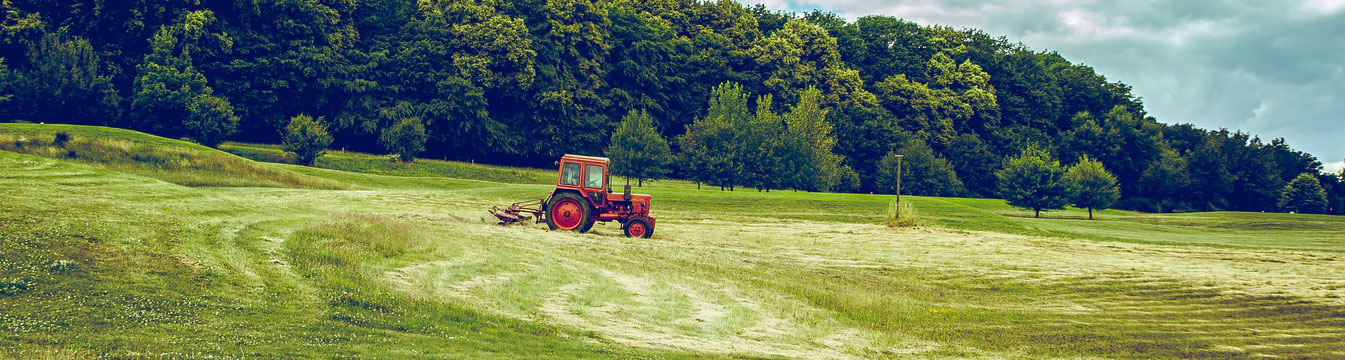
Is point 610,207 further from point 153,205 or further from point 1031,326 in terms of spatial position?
point 1031,326

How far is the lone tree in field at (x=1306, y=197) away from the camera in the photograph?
64.7 metres

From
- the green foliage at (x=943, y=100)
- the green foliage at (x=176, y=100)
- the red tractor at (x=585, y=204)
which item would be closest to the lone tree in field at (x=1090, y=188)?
the green foliage at (x=943, y=100)

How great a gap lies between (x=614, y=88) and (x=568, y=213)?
48021 millimetres

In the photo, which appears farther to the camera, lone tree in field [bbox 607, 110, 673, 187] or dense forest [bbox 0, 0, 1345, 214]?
dense forest [bbox 0, 0, 1345, 214]

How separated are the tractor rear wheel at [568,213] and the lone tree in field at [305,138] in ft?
96.1

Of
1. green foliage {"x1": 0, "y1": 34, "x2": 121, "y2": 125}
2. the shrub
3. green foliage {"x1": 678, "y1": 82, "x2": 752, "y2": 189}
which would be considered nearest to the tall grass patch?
green foliage {"x1": 678, "y1": 82, "x2": 752, "y2": 189}

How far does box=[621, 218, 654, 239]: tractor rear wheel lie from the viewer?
25.3 metres

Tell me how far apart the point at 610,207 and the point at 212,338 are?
1729 cm

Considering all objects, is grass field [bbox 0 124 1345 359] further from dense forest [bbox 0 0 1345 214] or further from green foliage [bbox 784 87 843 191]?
dense forest [bbox 0 0 1345 214]

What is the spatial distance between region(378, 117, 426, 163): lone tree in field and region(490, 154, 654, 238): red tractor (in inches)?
1320

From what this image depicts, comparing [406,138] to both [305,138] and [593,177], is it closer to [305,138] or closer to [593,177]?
[305,138]

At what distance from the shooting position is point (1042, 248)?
28.0 m

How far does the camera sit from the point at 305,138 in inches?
1964

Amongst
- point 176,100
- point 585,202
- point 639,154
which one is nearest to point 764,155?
point 639,154
